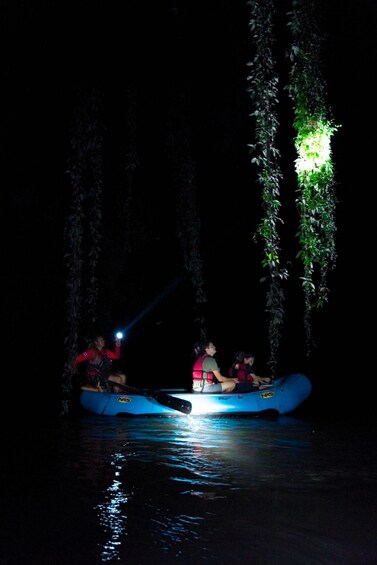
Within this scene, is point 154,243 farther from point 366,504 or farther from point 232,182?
point 366,504

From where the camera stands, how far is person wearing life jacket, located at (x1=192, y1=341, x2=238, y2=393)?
40.0ft

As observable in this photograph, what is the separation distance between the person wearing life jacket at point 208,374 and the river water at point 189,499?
2561mm

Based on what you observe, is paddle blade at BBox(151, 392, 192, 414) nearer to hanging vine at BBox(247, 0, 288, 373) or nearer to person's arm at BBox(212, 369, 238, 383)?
person's arm at BBox(212, 369, 238, 383)

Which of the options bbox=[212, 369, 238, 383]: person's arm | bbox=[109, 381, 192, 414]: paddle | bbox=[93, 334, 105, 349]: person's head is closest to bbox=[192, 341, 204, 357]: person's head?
bbox=[212, 369, 238, 383]: person's arm

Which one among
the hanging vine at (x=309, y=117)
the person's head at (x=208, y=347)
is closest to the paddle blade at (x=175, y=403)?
the person's head at (x=208, y=347)

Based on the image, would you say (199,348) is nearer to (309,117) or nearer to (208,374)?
(208,374)

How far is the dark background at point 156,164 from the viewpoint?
23.0 ft

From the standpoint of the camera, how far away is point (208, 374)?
40.4 feet

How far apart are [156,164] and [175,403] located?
402cm

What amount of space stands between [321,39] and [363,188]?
8022 millimetres

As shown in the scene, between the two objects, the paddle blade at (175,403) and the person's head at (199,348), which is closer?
the paddle blade at (175,403)

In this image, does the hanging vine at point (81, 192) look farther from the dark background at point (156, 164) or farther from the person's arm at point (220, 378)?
the person's arm at point (220, 378)

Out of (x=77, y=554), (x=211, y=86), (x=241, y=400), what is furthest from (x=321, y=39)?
(x=241, y=400)

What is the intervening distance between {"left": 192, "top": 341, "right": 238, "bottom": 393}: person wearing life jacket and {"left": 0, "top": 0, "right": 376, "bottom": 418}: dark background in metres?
1.80
